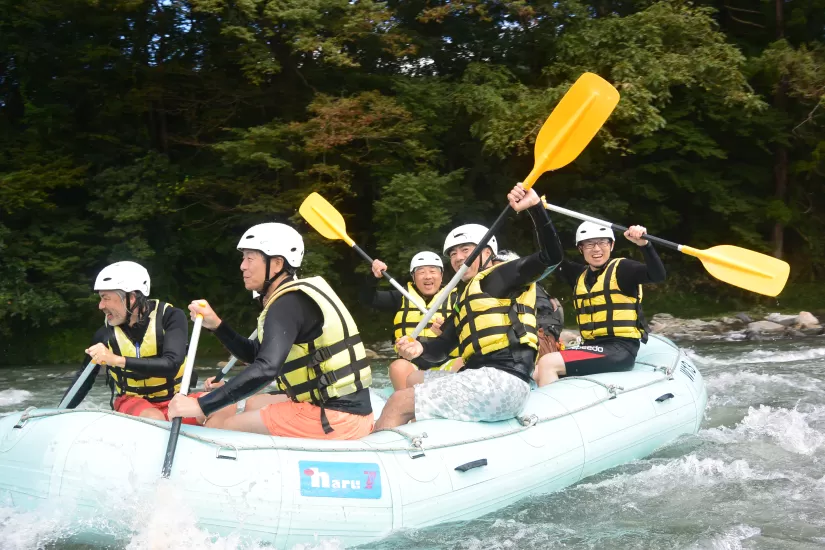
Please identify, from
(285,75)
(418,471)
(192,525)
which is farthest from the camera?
(285,75)

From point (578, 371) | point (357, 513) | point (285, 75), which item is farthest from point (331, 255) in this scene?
point (357, 513)

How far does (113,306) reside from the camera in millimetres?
3920

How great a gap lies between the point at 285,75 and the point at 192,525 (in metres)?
9.76

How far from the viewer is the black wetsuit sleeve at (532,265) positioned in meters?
3.73

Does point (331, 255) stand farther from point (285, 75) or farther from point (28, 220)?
point (28, 220)

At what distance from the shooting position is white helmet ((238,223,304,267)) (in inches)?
130

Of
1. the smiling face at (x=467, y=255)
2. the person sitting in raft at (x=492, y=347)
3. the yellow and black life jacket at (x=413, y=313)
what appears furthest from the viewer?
the yellow and black life jacket at (x=413, y=313)

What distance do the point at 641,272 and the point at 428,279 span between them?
1.44m

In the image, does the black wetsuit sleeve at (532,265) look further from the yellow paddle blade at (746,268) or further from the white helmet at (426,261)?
the white helmet at (426,261)

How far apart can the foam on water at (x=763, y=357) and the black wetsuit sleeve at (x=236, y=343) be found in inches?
243

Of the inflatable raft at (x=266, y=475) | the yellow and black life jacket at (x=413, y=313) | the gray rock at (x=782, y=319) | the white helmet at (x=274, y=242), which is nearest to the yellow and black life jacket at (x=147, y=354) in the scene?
the inflatable raft at (x=266, y=475)

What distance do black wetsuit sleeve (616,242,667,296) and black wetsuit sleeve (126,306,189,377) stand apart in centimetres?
277

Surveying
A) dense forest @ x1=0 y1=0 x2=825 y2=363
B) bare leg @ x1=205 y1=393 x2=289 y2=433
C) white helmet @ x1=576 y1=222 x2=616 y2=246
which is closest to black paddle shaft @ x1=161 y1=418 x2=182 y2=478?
bare leg @ x1=205 y1=393 x2=289 y2=433

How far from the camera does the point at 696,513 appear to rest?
3803 mm
